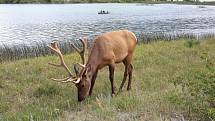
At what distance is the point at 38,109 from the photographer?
924cm

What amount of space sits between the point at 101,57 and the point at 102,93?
1212 mm

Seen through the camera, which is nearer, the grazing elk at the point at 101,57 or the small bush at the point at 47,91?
the grazing elk at the point at 101,57

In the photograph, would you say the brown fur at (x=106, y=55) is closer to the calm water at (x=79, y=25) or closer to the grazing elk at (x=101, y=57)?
the grazing elk at (x=101, y=57)

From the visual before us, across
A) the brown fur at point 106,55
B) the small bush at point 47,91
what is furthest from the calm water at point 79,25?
the brown fur at point 106,55

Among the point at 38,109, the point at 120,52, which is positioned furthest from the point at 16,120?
the point at 120,52

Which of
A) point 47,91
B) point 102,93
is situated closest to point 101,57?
point 102,93

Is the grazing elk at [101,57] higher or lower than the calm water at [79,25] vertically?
higher

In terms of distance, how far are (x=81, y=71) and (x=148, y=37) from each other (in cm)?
1893

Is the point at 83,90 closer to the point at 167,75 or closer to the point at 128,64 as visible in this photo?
the point at 128,64

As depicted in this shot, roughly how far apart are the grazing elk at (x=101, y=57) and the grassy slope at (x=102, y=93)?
0.42m

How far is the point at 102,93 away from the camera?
11.0 metres

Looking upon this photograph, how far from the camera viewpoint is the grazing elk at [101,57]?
9.66 metres

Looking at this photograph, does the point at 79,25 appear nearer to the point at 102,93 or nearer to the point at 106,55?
the point at 102,93

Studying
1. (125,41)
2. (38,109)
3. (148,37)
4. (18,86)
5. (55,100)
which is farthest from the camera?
(148,37)
